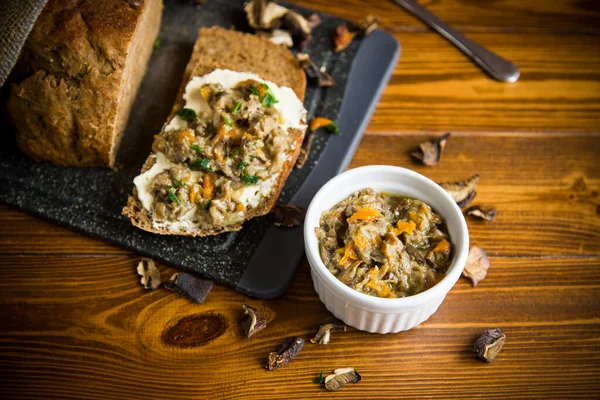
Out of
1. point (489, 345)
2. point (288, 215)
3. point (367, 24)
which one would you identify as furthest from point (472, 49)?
point (489, 345)

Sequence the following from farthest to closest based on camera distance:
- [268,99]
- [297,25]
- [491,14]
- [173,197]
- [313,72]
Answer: [491,14] → [297,25] → [313,72] → [268,99] → [173,197]

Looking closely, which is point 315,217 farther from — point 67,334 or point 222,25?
point 222,25

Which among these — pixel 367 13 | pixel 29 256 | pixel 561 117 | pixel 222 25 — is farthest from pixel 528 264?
pixel 29 256

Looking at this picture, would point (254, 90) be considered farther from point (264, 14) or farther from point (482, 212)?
point (482, 212)

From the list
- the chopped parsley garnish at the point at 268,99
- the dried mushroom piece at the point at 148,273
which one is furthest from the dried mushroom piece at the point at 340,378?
the chopped parsley garnish at the point at 268,99

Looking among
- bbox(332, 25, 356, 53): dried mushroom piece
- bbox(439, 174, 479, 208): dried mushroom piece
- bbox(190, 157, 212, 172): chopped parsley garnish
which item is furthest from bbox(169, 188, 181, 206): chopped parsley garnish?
bbox(332, 25, 356, 53): dried mushroom piece

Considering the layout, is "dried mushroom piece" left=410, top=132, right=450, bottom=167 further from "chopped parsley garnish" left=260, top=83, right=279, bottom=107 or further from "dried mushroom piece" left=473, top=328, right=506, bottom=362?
"dried mushroom piece" left=473, top=328, right=506, bottom=362

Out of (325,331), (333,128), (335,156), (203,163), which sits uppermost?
(203,163)
